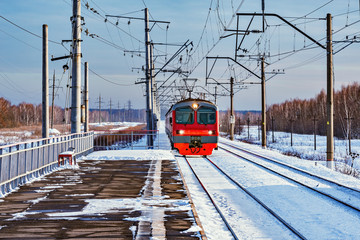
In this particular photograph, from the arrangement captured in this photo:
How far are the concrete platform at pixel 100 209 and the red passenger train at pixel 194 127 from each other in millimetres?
8015

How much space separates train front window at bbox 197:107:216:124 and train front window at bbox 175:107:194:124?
391 millimetres

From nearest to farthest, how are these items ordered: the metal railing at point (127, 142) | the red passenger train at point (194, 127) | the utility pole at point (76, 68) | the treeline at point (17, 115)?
the utility pole at point (76, 68) → the red passenger train at point (194, 127) → the metal railing at point (127, 142) → the treeline at point (17, 115)

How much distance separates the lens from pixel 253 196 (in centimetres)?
1022

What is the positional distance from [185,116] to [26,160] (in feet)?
36.8

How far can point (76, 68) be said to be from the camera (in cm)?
1864

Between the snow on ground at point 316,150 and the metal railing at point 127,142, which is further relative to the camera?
the snow on ground at point 316,150

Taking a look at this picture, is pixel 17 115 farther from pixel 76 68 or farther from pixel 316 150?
pixel 76 68

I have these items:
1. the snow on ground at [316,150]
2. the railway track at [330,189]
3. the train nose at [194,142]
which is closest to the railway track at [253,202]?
the railway track at [330,189]

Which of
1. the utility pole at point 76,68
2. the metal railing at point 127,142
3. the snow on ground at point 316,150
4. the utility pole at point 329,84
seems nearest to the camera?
the utility pole at point 329,84

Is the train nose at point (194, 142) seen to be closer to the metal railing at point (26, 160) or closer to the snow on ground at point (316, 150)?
the metal railing at point (26, 160)

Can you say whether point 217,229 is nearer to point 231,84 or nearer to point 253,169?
point 253,169

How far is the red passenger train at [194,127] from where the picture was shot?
21062 mm

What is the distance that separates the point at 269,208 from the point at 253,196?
137cm

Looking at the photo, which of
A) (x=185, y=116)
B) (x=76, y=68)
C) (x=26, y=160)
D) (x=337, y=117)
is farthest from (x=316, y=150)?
(x=337, y=117)
